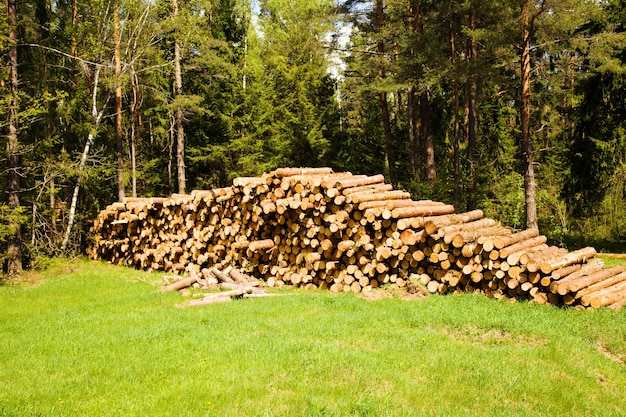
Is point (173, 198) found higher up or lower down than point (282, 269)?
higher up

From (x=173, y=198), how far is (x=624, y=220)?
1486cm

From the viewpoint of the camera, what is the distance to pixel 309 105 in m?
27.5

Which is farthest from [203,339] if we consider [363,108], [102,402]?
[363,108]

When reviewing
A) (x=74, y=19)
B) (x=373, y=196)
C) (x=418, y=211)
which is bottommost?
(x=418, y=211)

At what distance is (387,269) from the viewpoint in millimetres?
9586

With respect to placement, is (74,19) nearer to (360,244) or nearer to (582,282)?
(360,244)

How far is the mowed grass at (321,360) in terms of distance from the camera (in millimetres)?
4598

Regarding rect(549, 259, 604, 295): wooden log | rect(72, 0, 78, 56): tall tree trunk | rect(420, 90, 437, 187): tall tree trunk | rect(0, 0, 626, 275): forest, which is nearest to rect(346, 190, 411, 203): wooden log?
rect(549, 259, 604, 295): wooden log

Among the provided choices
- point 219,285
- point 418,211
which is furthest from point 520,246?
point 219,285

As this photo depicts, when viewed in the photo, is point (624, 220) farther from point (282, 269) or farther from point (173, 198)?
point (173, 198)

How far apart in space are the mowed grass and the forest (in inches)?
286

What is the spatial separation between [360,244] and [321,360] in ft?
15.0

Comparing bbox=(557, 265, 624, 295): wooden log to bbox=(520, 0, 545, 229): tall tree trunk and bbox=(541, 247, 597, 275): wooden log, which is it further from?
bbox=(520, 0, 545, 229): tall tree trunk

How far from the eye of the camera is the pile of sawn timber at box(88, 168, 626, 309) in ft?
26.7
